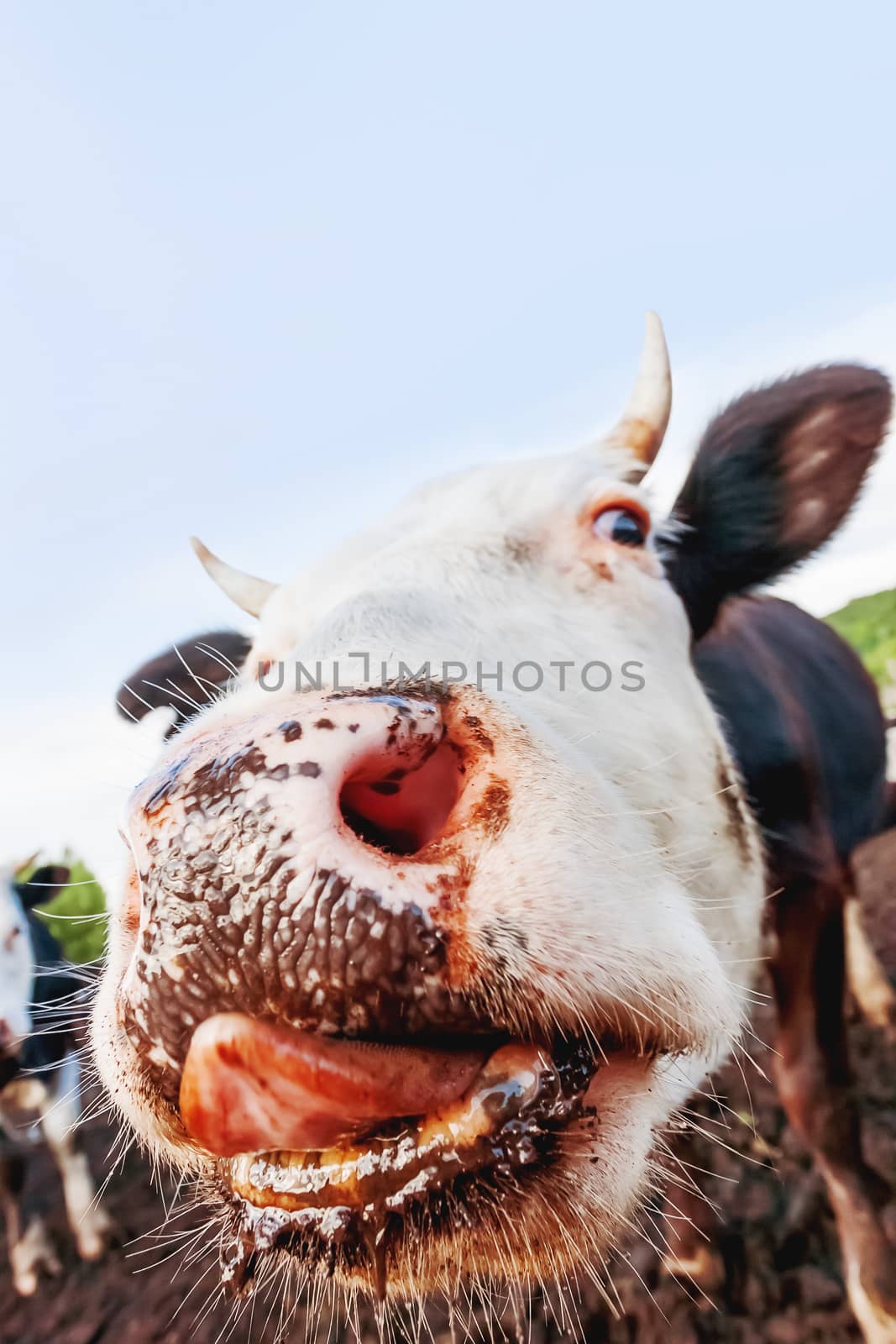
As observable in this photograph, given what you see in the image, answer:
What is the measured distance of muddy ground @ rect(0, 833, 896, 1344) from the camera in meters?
2.74

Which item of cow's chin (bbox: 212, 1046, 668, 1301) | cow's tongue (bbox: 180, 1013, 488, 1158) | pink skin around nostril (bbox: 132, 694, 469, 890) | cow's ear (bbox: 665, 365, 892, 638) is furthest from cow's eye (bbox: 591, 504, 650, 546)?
cow's tongue (bbox: 180, 1013, 488, 1158)

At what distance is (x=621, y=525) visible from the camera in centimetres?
215

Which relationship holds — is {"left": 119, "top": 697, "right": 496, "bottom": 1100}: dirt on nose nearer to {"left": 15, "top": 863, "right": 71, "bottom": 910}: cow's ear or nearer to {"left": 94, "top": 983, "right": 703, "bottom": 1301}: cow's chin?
{"left": 94, "top": 983, "right": 703, "bottom": 1301}: cow's chin

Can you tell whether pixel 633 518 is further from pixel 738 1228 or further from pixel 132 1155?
pixel 132 1155

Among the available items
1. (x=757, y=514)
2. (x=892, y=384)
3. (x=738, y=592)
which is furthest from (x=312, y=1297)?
(x=892, y=384)

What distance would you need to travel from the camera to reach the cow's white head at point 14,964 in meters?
3.96

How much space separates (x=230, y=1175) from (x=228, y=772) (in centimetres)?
48

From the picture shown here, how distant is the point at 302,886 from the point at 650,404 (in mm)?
2093

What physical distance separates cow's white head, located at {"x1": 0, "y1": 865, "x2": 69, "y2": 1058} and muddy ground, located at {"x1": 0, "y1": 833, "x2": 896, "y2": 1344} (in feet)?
3.73

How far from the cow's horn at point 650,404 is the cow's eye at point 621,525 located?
0.37 m

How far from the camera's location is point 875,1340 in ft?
8.34

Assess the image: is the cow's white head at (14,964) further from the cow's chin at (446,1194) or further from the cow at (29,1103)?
the cow's chin at (446,1194)

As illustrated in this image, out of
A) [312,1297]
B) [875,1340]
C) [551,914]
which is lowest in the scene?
[875,1340]

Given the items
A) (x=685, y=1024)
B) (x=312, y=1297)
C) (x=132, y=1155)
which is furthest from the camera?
(x=132, y=1155)
